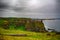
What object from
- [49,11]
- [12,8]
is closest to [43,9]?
[49,11]

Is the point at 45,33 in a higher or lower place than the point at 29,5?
lower

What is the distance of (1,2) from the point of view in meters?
2.63

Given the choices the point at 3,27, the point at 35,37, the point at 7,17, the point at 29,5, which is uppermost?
the point at 29,5

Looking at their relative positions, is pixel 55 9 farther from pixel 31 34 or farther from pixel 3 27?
pixel 3 27

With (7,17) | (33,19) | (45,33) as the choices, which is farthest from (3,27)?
(45,33)

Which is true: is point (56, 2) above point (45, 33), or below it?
above

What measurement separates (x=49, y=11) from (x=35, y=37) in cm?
52

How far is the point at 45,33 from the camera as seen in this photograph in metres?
2.63

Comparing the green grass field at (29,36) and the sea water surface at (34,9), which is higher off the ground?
the sea water surface at (34,9)

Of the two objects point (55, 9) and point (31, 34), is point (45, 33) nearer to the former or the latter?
point (31, 34)

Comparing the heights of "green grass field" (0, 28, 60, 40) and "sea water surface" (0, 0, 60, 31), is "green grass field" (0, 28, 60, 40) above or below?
below

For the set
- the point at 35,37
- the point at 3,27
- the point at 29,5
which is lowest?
the point at 35,37

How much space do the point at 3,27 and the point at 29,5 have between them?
23.2 inches

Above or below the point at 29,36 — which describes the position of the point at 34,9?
above
